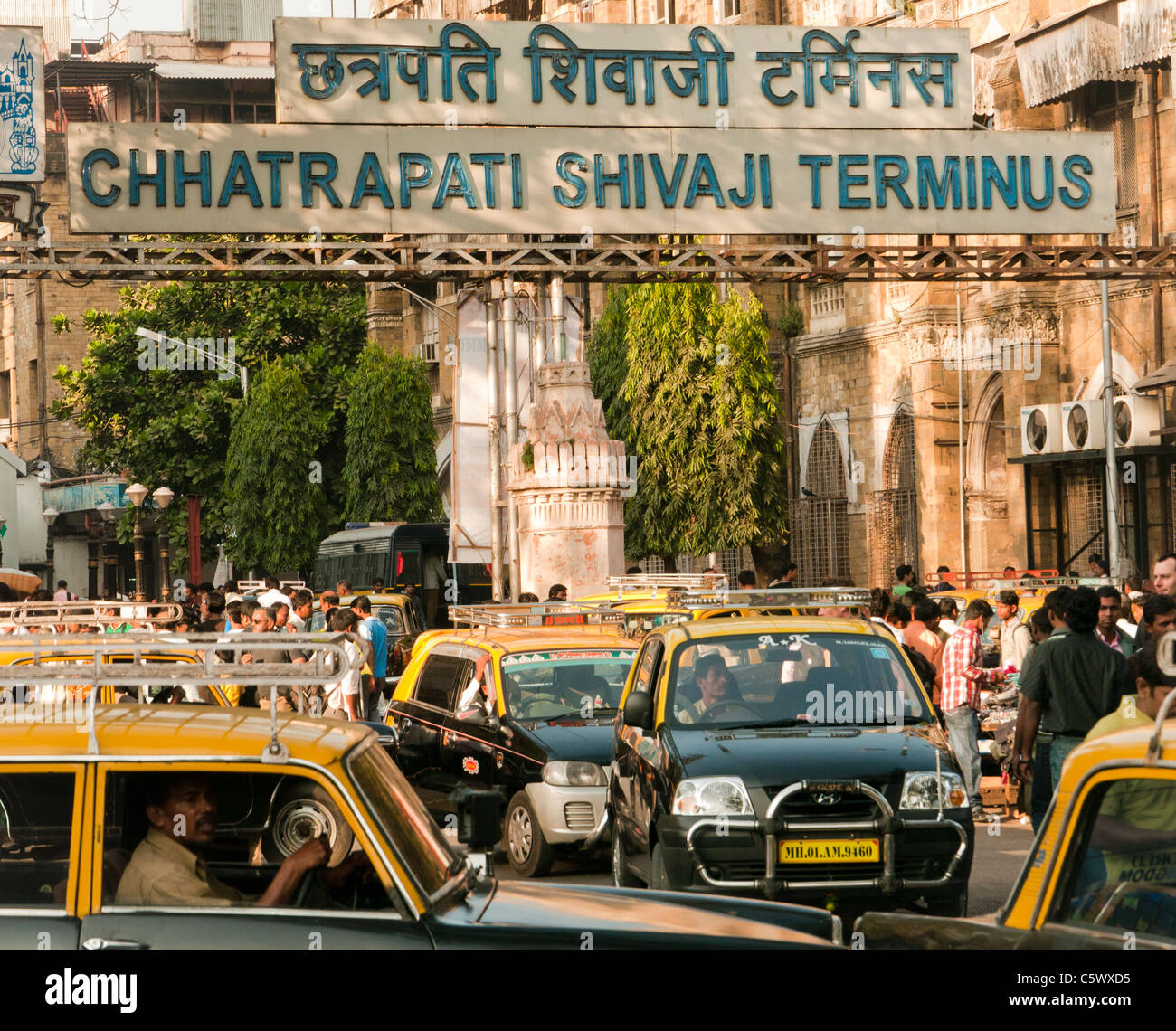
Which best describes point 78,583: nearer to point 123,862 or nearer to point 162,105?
point 162,105

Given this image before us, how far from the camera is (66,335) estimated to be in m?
70.5

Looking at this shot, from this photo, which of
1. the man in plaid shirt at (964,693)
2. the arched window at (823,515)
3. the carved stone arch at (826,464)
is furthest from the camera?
the arched window at (823,515)

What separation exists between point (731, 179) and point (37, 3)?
57301 millimetres

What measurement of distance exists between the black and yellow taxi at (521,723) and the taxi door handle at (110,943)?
6.85 metres

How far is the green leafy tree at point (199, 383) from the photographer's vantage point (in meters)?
52.2

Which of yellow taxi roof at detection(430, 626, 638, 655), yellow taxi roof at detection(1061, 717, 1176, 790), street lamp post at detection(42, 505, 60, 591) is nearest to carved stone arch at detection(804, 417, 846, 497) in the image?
yellow taxi roof at detection(430, 626, 638, 655)

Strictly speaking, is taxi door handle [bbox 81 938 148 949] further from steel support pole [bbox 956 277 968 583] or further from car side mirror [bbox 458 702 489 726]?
steel support pole [bbox 956 277 968 583]

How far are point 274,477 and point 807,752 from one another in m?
41.5

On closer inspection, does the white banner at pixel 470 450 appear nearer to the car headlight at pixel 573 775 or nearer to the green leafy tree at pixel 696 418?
the green leafy tree at pixel 696 418

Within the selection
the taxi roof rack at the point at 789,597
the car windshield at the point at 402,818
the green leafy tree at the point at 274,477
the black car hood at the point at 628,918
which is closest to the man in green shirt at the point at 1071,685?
the taxi roof rack at the point at 789,597

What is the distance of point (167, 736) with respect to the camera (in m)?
5.10

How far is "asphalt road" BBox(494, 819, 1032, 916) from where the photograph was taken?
10.9 m

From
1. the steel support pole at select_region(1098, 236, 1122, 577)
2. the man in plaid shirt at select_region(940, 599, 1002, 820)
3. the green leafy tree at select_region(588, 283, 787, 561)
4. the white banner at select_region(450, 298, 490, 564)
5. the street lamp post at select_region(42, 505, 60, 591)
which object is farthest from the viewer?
the street lamp post at select_region(42, 505, 60, 591)
